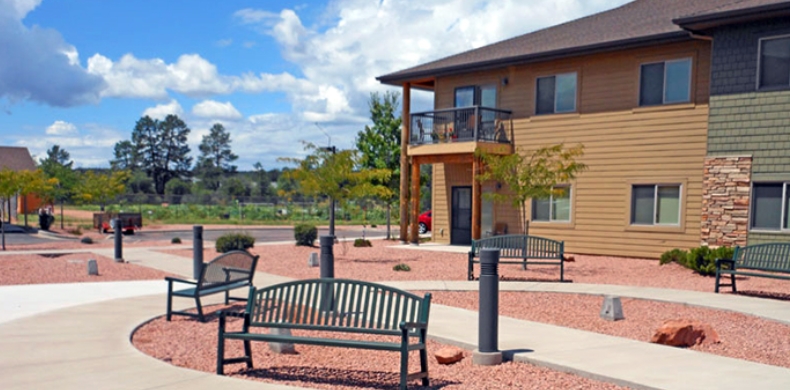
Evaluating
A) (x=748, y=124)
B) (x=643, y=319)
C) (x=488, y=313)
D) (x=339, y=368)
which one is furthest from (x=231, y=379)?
(x=748, y=124)

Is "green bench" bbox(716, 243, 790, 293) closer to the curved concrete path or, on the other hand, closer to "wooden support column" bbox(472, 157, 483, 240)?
the curved concrete path

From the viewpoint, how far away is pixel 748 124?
17.0m

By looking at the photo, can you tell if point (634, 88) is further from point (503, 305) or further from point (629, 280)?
point (503, 305)

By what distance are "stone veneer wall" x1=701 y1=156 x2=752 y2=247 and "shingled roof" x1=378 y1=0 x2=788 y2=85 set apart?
3.69 metres

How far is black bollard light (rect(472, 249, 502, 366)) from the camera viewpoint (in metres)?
6.96

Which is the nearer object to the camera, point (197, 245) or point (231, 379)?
point (231, 379)

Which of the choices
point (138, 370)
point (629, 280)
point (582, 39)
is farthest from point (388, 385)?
point (582, 39)

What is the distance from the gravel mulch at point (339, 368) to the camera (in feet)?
21.1

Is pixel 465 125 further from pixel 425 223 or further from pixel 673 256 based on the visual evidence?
pixel 425 223

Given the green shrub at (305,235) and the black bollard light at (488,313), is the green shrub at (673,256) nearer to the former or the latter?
the black bollard light at (488,313)

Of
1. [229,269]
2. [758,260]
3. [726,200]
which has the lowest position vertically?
[758,260]

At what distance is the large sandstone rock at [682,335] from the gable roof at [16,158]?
5821 centimetres

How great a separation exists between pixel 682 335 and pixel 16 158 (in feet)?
203

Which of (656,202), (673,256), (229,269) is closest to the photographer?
(229,269)
